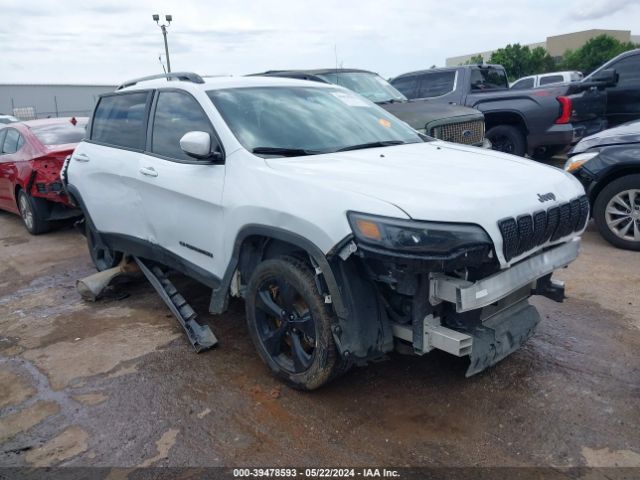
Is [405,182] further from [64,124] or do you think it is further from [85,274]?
[64,124]

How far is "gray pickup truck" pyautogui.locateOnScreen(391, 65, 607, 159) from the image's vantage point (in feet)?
29.4

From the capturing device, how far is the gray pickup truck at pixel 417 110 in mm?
7660

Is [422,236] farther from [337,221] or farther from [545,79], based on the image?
[545,79]

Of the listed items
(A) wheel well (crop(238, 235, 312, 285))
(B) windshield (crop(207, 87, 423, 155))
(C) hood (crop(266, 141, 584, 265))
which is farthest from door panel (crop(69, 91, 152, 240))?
(C) hood (crop(266, 141, 584, 265))

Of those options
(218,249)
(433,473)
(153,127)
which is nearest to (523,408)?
(433,473)

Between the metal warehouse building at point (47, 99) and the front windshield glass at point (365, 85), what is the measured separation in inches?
1299

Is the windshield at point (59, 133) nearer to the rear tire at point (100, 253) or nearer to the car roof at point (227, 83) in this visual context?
the rear tire at point (100, 253)

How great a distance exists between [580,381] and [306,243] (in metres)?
1.96

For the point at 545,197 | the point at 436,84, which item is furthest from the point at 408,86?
the point at 545,197

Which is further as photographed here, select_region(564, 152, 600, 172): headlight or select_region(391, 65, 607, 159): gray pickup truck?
select_region(391, 65, 607, 159): gray pickup truck

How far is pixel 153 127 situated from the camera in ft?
14.5

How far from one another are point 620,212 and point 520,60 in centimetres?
3554

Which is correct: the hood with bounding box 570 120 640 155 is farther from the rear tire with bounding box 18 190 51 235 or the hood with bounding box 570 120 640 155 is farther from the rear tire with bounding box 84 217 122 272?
the rear tire with bounding box 18 190 51 235

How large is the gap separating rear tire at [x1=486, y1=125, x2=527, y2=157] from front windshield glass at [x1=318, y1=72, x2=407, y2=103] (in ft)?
6.16
